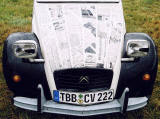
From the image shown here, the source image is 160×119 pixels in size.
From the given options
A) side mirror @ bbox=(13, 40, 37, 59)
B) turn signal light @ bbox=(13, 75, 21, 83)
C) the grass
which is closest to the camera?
side mirror @ bbox=(13, 40, 37, 59)

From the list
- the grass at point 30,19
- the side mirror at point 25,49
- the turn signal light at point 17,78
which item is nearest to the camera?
the side mirror at point 25,49

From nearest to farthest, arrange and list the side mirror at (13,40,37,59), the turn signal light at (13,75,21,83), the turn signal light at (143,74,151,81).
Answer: the side mirror at (13,40,37,59), the turn signal light at (13,75,21,83), the turn signal light at (143,74,151,81)

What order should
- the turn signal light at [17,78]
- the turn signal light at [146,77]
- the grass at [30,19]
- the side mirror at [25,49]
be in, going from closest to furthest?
the side mirror at [25,49] → the turn signal light at [17,78] → the turn signal light at [146,77] → the grass at [30,19]

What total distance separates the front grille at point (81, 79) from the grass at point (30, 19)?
632 mm

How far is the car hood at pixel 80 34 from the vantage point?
2.95 metres

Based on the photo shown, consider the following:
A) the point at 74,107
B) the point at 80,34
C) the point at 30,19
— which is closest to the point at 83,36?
the point at 80,34

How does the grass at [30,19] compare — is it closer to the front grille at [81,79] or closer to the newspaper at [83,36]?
the front grille at [81,79]

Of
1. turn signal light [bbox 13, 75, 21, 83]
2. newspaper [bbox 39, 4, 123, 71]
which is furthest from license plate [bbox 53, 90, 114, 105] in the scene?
turn signal light [bbox 13, 75, 21, 83]

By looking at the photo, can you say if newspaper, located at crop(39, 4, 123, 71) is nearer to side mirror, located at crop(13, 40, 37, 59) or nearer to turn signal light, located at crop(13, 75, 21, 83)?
side mirror, located at crop(13, 40, 37, 59)

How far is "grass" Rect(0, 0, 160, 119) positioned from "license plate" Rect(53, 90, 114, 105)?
528 millimetres

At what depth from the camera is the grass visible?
3.39 m

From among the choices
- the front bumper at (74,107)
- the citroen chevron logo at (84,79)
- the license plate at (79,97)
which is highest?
the citroen chevron logo at (84,79)

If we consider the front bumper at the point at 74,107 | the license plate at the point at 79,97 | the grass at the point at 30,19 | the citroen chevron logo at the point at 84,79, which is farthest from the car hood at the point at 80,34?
the grass at the point at 30,19

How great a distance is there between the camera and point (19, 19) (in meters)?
6.78
